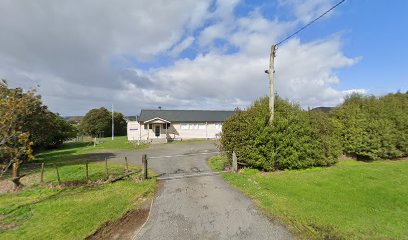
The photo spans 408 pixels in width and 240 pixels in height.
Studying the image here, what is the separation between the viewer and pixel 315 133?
13570mm

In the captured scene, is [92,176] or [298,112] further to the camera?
[298,112]

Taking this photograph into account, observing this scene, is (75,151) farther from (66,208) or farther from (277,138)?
(277,138)

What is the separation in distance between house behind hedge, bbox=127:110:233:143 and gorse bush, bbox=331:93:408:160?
18.6 meters

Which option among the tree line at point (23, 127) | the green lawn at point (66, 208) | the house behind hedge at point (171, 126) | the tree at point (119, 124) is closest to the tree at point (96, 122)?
the tree line at point (23, 127)

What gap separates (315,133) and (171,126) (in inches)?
936

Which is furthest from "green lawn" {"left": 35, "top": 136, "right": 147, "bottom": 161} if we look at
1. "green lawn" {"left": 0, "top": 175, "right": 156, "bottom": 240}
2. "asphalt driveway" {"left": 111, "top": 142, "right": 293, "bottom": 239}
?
"asphalt driveway" {"left": 111, "top": 142, "right": 293, "bottom": 239}

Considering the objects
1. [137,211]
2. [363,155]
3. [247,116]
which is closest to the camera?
[137,211]

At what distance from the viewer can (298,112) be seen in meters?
13.8

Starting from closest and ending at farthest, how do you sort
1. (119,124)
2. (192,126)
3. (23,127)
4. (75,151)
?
(23,127) → (75,151) → (192,126) → (119,124)

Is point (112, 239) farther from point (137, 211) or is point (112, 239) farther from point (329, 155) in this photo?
point (329, 155)

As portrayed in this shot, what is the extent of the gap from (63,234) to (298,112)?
12925 mm

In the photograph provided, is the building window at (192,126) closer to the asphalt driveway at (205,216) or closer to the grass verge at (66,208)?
the grass verge at (66,208)

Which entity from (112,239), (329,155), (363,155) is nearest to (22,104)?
(112,239)

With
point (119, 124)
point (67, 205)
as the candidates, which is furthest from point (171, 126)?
point (119, 124)
